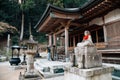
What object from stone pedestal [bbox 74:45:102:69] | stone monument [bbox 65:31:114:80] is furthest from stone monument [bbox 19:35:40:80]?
stone pedestal [bbox 74:45:102:69]

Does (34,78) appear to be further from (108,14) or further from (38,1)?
(38,1)

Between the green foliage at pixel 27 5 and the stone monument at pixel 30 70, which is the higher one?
the green foliage at pixel 27 5

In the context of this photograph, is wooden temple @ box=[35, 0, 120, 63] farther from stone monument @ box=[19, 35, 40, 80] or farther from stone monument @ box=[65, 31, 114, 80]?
stone monument @ box=[65, 31, 114, 80]

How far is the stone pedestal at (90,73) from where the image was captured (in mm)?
3219

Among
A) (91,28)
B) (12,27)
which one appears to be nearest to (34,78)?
(91,28)

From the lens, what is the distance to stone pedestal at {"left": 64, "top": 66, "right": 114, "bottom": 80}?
10.6 feet

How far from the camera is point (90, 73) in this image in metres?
3.22

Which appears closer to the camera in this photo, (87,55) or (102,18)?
(87,55)

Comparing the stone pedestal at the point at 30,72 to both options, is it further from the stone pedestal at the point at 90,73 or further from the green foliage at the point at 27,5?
the green foliage at the point at 27,5

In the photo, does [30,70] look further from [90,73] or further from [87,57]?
[90,73]

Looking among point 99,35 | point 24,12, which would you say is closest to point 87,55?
point 99,35

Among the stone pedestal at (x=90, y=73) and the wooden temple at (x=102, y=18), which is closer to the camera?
the stone pedestal at (x=90, y=73)

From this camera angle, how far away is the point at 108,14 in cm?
870

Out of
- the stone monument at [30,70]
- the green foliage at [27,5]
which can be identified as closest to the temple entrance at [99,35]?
the stone monument at [30,70]
